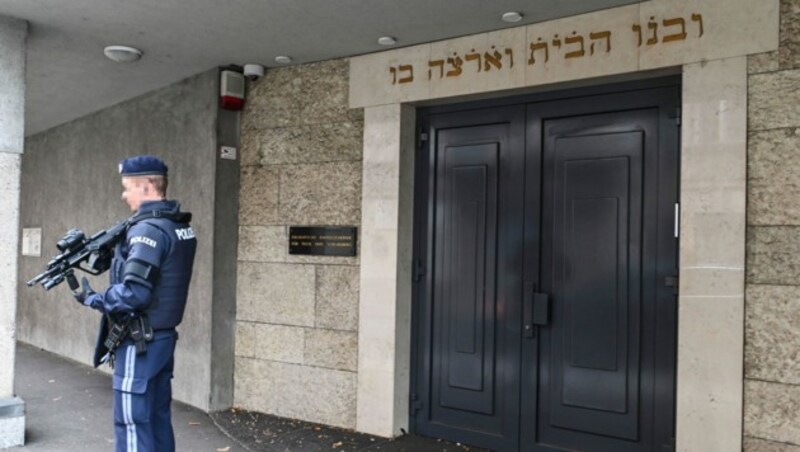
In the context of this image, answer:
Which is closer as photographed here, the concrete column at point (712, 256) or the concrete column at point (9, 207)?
the concrete column at point (712, 256)

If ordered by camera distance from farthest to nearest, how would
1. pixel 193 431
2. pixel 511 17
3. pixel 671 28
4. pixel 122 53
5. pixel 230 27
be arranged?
pixel 122 53 < pixel 193 431 < pixel 230 27 < pixel 511 17 < pixel 671 28

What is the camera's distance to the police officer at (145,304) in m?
3.47

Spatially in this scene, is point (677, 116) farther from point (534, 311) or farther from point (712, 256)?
point (534, 311)

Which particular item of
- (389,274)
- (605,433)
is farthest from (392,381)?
(605,433)

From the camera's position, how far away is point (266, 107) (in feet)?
20.7

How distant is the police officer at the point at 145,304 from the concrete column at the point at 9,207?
167cm

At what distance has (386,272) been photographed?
5.45 m

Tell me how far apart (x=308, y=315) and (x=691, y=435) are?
3.25 m

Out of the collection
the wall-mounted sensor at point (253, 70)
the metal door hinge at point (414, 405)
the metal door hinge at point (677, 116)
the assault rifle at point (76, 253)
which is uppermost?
the wall-mounted sensor at point (253, 70)

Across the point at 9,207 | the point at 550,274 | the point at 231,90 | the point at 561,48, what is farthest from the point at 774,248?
the point at 9,207

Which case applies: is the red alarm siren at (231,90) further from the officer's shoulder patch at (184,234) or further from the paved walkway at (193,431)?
the paved walkway at (193,431)

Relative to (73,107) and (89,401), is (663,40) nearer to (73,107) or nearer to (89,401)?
(89,401)

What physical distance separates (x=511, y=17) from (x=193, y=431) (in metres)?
4.22

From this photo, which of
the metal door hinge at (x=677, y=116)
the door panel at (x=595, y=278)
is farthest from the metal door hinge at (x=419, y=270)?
the metal door hinge at (x=677, y=116)
